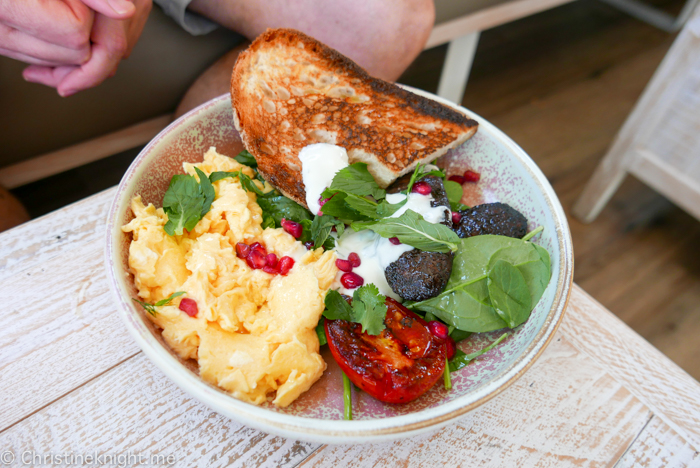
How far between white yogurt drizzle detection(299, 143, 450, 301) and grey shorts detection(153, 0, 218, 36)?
104cm

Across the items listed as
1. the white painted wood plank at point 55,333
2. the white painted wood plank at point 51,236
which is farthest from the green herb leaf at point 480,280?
the white painted wood plank at point 51,236

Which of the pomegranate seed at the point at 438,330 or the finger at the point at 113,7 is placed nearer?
the pomegranate seed at the point at 438,330

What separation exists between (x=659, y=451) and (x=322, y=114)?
4.66 ft

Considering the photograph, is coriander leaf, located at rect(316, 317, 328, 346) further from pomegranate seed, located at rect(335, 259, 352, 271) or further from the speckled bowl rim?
the speckled bowl rim

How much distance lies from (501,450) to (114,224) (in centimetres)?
122

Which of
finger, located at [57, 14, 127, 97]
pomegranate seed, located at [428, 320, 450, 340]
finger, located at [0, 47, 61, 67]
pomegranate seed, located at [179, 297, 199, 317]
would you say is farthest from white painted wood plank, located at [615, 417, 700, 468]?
finger, located at [0, 47, 61, 67]

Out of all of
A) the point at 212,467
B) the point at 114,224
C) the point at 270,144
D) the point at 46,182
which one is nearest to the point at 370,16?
the point at 270,144

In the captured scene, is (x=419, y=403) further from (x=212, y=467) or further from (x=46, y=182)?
(x=46, y=182)

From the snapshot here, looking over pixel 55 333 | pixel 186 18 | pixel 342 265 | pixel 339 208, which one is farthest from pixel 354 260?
pixel 186 18

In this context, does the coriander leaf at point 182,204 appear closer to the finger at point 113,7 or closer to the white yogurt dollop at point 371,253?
the white yogurt dollop at point 371,253

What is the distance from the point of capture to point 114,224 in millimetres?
1158

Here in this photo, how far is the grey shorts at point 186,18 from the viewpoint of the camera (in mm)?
1888

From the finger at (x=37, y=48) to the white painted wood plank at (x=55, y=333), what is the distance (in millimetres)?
663

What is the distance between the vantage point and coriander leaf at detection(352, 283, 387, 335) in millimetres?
1128
